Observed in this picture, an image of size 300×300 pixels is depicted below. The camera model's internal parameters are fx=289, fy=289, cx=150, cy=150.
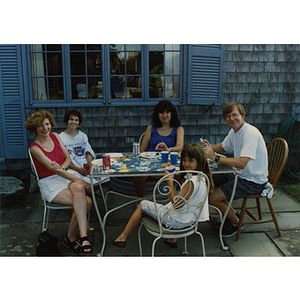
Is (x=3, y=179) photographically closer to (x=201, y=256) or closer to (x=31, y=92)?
(x=31, y=92)

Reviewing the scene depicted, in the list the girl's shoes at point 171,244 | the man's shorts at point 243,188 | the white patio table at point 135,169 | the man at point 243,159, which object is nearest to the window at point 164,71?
the white patio table at point 135,169

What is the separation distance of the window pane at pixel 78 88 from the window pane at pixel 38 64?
17.8 inches

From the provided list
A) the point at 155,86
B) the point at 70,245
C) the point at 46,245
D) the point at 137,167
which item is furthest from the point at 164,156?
the point at 155,86

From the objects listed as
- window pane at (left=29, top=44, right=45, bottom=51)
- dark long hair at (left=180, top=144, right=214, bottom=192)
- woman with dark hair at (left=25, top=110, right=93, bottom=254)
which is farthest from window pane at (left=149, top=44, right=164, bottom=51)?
dark long hair at (left=180, top=144, right=214, bottom=192)

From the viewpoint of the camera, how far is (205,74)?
13.3ft

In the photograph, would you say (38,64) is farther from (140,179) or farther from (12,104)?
(140,179)

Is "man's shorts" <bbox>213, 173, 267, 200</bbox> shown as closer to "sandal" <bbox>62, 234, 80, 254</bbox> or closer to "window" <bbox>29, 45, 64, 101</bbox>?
"sandal" <bbox>62, 234, 80, 254</bbox>

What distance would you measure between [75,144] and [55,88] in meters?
1.39

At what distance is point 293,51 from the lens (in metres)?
4.13

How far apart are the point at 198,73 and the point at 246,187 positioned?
2021mm

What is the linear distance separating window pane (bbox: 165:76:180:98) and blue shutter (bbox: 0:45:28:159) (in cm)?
203

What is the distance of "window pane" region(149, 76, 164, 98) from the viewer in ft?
13.6

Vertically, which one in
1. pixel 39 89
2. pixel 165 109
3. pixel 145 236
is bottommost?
pixel 145 236

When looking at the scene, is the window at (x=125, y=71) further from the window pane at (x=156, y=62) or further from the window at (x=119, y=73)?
the window pane at (x=156, y=62)
